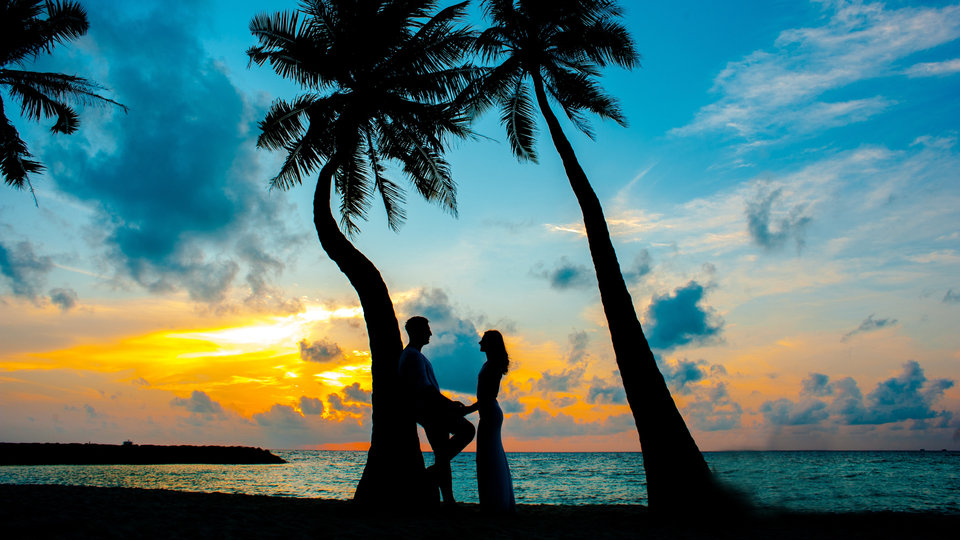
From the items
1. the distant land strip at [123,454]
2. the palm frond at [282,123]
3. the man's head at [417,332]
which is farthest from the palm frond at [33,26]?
the distant land strip at [123,454]

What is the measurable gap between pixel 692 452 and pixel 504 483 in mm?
2997

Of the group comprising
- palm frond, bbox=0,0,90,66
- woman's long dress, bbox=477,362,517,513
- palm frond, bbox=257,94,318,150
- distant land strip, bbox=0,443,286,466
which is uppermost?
palm frond, bbox=0,0,90,66

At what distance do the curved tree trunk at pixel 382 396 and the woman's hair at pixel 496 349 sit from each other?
5.74ft

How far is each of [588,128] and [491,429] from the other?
867 cm

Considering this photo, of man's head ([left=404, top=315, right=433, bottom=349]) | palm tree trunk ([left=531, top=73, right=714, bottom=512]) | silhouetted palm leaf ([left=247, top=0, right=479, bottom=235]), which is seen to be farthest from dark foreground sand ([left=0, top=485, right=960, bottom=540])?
silhouetted palm leaf ([left=247, top=0, right=479, bottom=235])

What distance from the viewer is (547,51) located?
12031mm

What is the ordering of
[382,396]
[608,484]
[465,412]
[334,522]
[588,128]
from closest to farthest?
[334,522], [465,412], [382,396], [588,128], [608,484]

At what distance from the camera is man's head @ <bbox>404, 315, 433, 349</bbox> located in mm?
6445

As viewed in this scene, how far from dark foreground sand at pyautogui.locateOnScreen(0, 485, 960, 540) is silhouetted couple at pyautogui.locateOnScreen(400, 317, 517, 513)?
0.43 metres

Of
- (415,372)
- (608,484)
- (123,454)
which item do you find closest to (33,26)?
(415,372)

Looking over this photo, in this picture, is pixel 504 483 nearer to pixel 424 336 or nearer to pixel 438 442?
pixel 438 442

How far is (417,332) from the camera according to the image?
6.45 meters

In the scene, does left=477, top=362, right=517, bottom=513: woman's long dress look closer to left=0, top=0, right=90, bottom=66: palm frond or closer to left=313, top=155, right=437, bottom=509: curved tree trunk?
left=313, top=155, right=437, bottom=509: curved tree trunk

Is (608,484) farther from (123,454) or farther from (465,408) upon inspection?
(123,454)
